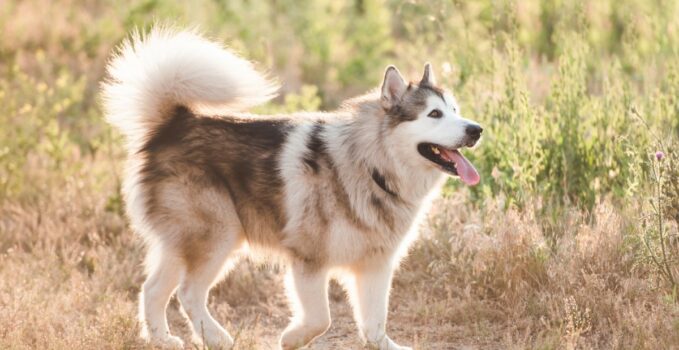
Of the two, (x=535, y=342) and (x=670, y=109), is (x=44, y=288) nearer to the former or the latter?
(x=535, y=342)

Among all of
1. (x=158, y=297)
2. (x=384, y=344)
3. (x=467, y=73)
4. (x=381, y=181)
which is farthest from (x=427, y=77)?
(x=467, y=73)

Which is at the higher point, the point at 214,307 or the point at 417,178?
the point at 417,178

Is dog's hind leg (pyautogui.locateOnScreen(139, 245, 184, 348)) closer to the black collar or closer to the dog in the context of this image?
the dog

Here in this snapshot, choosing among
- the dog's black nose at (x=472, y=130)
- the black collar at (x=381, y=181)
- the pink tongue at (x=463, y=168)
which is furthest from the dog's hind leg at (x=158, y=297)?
the dog's black nose at (x=472, y=130)

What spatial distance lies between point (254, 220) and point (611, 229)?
6.77ft

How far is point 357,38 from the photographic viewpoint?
452 inches

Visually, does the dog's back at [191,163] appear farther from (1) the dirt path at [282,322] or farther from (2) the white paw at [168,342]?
(1) the dirt path at [282,322]

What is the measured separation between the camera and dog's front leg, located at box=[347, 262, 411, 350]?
5078mm

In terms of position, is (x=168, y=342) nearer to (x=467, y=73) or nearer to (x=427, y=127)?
(x=427, y=127)

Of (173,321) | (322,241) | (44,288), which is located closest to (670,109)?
(322,241)

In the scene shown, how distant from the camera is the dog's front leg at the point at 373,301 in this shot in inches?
200

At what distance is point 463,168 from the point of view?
4.85 m

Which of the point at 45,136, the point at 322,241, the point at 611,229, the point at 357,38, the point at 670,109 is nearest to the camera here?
the point at 322,241

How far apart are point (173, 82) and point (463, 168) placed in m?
1.58
